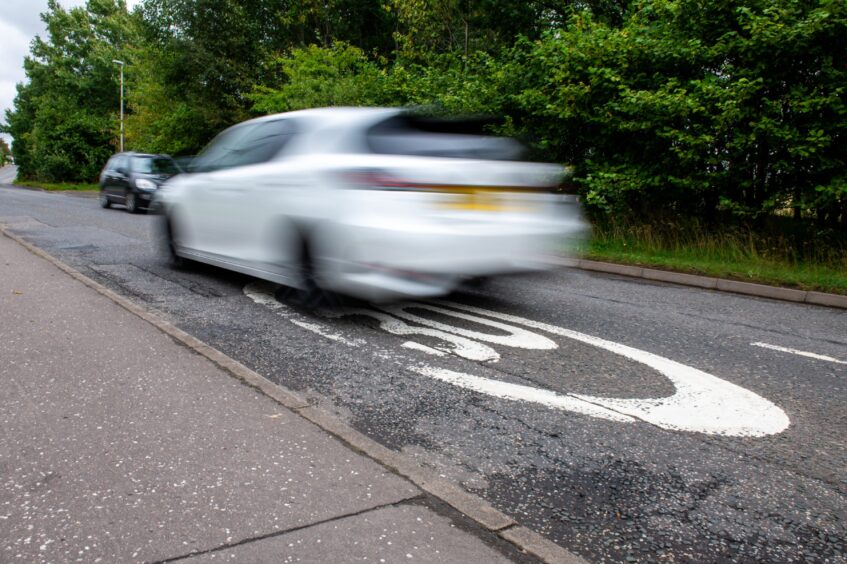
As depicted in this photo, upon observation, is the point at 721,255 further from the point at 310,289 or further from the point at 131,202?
the point at 131,202

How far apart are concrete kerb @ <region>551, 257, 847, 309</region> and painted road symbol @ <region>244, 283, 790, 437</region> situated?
5.74 ft

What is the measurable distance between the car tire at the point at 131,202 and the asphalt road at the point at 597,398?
13215 mm

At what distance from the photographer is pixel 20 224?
14516mm

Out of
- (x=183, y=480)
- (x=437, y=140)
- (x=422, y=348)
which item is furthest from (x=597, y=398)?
(x=437, y=140)

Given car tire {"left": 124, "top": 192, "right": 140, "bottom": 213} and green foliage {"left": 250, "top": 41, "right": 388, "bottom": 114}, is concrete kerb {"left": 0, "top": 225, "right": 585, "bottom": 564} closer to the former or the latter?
green foliage {"left": 250, "top": 41, "right": 388, "bottom": 114}

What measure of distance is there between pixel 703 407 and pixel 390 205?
8.48 feet

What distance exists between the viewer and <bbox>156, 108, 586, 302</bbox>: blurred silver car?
516 cm

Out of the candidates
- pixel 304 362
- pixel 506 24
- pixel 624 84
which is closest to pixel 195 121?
pixel 506 24

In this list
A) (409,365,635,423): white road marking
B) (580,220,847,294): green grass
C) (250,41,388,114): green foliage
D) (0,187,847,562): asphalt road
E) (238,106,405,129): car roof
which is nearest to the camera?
(0,187,847,562): asphalt road

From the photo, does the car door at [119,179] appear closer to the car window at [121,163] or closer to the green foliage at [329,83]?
the car window at [121,163]

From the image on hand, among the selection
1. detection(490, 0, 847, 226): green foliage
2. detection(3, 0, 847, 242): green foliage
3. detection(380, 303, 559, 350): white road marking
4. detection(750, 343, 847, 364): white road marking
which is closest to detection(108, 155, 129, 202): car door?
detection(3, 0, 847, 242): green foliage

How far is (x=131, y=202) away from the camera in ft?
64.8

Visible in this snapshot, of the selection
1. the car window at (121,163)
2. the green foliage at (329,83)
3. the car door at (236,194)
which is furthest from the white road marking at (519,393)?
the car window at (121,163)

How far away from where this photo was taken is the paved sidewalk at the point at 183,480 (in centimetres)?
232
